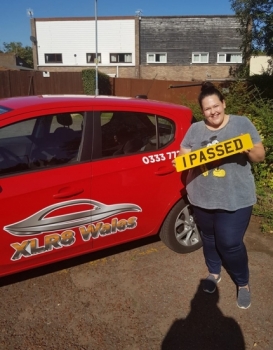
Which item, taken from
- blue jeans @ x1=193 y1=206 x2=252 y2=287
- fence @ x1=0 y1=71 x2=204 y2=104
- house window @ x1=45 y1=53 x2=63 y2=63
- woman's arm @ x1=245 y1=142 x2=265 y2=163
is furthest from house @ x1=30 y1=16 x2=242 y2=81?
woman's arm @ x1=245 y1=142 x2=265 y2=163

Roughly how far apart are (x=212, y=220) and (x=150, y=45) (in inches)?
1416

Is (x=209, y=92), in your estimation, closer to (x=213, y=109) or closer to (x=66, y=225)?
(x=213, y=109)

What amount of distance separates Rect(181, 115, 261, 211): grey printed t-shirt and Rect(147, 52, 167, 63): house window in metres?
35.6

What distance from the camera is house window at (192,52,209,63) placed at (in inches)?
1421

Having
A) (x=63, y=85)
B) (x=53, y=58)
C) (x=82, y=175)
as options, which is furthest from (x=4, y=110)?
(x=53, y=58)

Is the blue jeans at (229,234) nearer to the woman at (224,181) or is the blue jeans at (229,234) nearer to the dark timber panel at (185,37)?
the woman at (224,181)

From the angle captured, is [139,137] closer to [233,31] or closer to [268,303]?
[268,303]

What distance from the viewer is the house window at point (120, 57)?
118 feet

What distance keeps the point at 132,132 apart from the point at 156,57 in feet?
116

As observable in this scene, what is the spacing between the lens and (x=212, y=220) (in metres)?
2.80

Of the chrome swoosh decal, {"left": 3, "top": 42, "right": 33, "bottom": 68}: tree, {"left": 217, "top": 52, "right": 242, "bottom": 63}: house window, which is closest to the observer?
the chrome swoosh decal

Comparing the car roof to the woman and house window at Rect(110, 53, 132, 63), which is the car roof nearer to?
the woman

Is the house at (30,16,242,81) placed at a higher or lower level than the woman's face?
higher

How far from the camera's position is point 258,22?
33.2 ft
